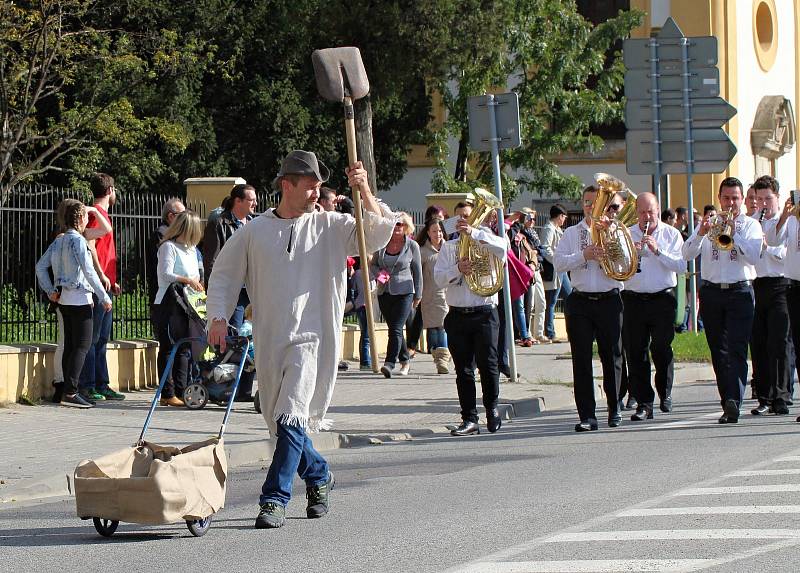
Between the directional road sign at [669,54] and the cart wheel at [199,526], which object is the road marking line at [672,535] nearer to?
the cart wheel at [199,526]

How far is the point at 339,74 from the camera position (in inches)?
338

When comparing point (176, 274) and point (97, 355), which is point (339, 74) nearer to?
point (176, 274)

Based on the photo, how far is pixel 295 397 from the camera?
798cm

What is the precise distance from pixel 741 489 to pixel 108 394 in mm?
7455

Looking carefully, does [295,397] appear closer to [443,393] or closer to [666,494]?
[666,494]

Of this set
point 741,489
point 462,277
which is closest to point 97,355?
point 462,277

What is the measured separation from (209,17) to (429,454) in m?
23.9

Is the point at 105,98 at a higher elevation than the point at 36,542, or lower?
higher

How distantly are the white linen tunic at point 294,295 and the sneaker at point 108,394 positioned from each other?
6.54m

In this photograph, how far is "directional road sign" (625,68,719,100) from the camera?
2017 cm

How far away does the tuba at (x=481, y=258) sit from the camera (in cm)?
1223

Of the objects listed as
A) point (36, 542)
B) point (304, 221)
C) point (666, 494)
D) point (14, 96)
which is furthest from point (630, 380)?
point (14, 96)

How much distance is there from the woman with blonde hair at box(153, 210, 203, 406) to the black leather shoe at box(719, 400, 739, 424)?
4851 mm

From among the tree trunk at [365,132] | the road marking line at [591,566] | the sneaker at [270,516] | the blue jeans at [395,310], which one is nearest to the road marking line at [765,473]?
the road marking line at [591,566]
